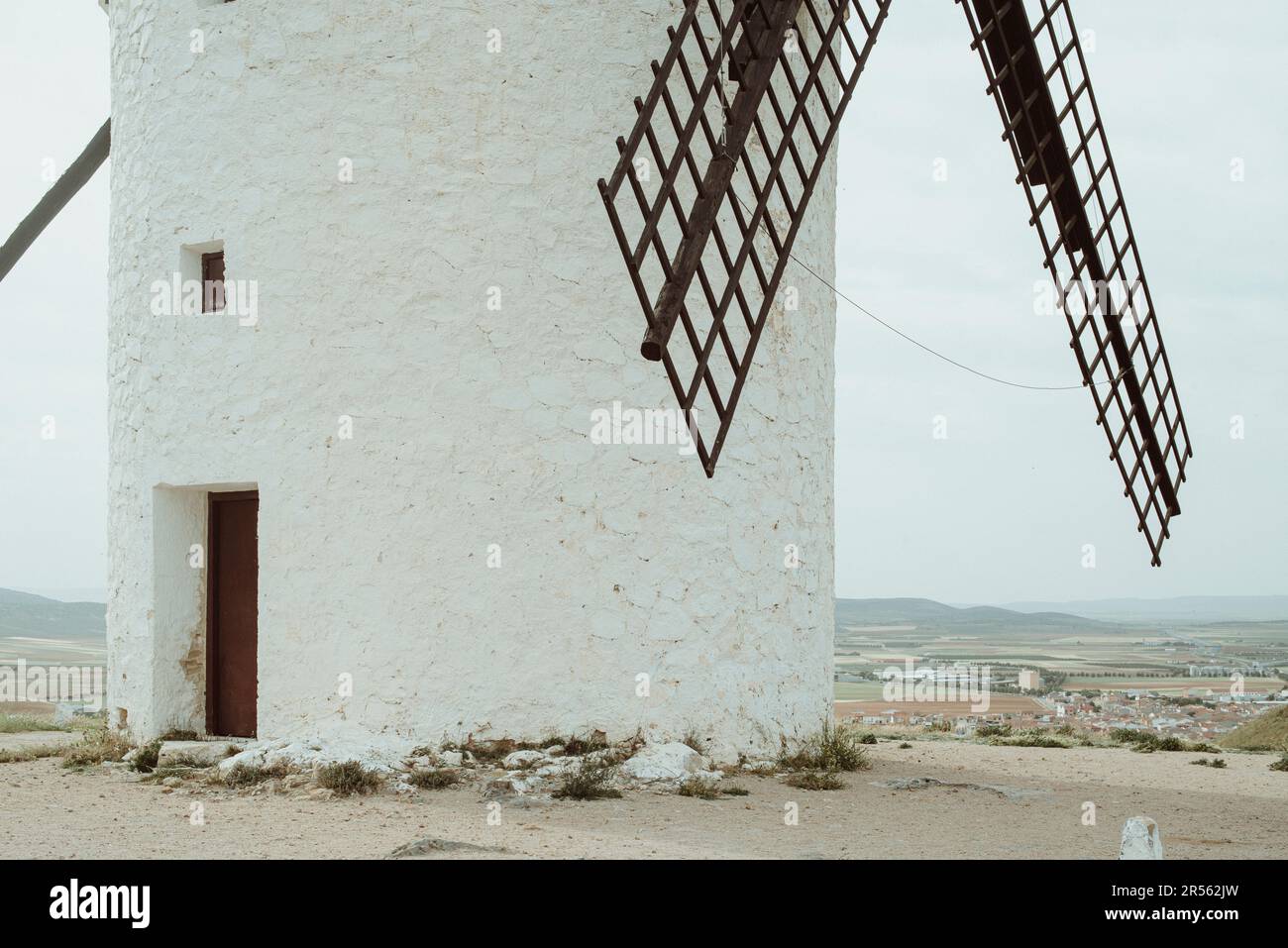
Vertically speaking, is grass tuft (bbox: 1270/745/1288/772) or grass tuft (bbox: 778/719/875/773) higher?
grass tuft (bbox: 778/719/875/773)

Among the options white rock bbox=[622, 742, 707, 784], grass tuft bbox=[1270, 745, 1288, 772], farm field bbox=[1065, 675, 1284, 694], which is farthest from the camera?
farm field bbox=[1065, 675, 1284, 694]

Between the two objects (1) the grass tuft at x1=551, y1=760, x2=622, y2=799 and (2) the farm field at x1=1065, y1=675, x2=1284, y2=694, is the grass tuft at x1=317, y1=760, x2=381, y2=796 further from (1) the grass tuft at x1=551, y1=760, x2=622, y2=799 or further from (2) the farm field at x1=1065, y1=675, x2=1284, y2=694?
(2) the farm field at x1=1065, y1=675, x2=1284, y2=694

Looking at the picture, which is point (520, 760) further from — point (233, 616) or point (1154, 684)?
point (1154, 684)

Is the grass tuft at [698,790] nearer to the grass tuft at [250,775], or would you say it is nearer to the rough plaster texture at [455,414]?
the rough plaster texture at [455,414]

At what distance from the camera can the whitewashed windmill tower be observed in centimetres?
823

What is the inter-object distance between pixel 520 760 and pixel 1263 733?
7966 mm

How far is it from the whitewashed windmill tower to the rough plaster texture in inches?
0.8

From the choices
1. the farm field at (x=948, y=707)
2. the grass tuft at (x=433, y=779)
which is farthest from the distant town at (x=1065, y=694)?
the grass tuft at (x=433, y=779)

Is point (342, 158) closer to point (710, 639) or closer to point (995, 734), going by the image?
point (710, 639)

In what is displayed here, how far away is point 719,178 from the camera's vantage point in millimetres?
7328

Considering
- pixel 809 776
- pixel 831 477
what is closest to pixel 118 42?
pixel 831 477

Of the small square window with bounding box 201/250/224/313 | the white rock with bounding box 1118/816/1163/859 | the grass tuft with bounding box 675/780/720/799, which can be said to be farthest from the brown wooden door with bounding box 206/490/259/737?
the white rock with bounding box 1118/816/1163/859

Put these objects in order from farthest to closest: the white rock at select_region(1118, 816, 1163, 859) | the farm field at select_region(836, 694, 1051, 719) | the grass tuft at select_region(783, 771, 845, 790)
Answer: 1. the farm field at select_region(836, 694, 1051, 719)
2. the grass tuft at select_region(783, 771, 845, 790)
3. the white rock at select_region(1118, 816, 1163, 859)

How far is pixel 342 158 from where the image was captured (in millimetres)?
8609
